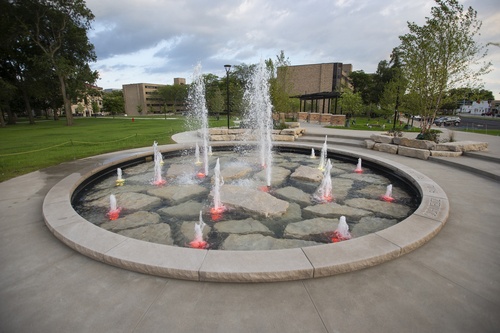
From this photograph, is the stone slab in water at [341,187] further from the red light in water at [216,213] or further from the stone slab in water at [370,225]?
the red light in water at [216,213]

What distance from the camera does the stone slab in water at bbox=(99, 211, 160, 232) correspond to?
184 inches

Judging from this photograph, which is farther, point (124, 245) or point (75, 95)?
point (75, 95)

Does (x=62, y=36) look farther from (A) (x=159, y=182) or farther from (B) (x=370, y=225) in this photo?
(B) (x=370, y=225)

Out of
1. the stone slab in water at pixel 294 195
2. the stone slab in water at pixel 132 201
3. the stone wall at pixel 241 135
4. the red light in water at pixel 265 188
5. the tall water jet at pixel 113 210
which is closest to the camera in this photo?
the tall water jet at pixel 113 210

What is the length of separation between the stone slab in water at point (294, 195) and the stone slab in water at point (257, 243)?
1760 millimetres

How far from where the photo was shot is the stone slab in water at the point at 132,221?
468 cm

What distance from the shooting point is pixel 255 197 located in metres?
5.71

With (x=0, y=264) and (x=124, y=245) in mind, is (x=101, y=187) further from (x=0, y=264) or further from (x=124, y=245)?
(x=124, y=245)

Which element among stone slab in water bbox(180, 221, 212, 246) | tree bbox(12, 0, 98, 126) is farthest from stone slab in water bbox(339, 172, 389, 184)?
tree bbox(12, 0, 98, 126)

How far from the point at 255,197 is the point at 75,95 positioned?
3851 cm

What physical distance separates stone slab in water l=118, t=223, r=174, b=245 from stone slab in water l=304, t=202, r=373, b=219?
288 centimetres

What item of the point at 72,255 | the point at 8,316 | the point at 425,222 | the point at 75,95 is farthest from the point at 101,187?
the point at 75,95

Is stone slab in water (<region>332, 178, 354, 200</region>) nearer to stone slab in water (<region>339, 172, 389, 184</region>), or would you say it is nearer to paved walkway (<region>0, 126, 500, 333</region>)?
stone slab in water (<region>339, 172, 389, 184</region>)

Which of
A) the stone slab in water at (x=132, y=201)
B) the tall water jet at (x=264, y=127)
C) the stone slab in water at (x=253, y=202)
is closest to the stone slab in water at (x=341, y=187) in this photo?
the stone slab in water at (x=253, y=202)
